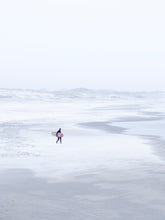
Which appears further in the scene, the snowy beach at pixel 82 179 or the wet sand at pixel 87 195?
the snowy beach at pixel 82 179

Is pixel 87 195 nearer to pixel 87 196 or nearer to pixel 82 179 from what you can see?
pixel 87 196

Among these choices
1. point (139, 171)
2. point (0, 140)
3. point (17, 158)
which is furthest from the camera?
point (0, 140)

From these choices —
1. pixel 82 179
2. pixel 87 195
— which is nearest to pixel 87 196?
pixel 87 195

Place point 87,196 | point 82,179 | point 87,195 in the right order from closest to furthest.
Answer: point 87,196 < point 87,195 < point 82,179

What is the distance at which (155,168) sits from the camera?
13633 mm

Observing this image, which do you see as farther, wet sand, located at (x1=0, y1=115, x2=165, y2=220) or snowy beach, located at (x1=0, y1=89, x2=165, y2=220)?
snowy beach, located at (x1=0, y1=89, x2=165, y2=220)

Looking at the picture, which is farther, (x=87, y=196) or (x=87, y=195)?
(x=87, y=195)

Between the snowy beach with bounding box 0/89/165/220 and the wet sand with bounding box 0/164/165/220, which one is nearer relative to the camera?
the wet sand with bounding box 0/164/165/220

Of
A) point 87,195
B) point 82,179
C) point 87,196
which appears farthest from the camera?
point 82,179

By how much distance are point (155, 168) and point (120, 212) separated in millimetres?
5217

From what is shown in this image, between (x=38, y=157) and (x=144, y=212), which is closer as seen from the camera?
(x=144, y=212)

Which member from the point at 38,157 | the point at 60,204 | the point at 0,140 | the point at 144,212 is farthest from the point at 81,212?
the point at 0,140

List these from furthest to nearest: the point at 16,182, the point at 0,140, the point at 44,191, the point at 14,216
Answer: the point at 0,140 < the point at 16,182 < the point at 44,191 < the point at 14,216

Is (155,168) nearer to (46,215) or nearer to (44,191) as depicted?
(44,191)
